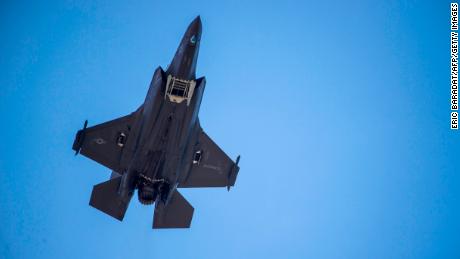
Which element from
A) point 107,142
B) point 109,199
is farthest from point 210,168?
point 107,142

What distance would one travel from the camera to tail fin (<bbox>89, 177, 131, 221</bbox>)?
30109mm

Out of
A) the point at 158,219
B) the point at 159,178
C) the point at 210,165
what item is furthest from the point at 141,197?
the point at 210,165

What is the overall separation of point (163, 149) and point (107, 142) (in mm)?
5084

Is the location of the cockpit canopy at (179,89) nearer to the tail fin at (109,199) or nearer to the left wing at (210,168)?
Answer: the left wing at (210,168)

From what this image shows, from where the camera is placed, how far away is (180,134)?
26.4 m

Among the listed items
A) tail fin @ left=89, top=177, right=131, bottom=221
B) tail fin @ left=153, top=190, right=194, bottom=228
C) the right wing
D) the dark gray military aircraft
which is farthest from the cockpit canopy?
tail fin @ left=153, top=190, right=194, bottom=228

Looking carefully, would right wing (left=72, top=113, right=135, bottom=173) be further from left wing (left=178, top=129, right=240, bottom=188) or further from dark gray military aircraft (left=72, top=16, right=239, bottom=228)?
left wing (left=178, top=129, right=240, bottom=188)

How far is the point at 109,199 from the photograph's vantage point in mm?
30234

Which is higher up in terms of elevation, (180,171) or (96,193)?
Result: (180,171)

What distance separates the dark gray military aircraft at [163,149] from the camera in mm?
25312

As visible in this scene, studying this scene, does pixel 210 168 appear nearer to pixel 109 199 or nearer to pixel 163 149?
pixel 163 149

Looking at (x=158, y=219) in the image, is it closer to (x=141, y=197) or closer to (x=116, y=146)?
(x=141, y=197)

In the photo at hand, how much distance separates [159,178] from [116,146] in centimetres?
401

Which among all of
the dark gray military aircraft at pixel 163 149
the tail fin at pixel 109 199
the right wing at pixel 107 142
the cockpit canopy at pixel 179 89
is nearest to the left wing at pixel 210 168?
the dark gray military aircraft at pixel 163 149
